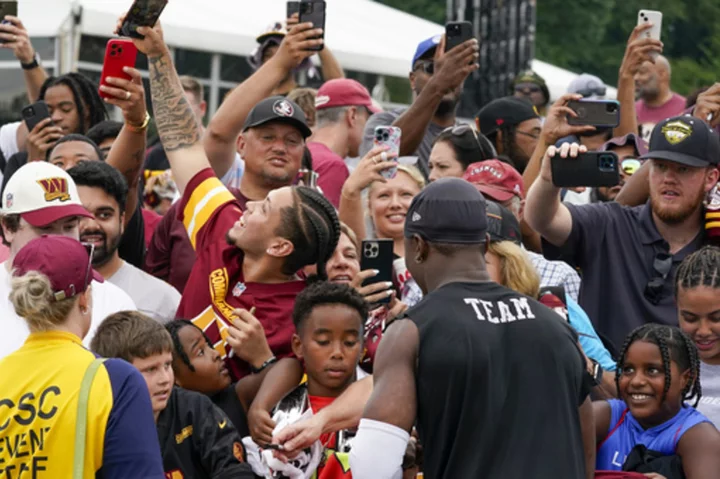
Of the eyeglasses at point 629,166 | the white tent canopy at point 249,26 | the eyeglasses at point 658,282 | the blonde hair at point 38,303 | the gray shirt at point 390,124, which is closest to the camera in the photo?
the blonde hair at point 38,303

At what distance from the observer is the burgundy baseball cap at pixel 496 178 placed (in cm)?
728

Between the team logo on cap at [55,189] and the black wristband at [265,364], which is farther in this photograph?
the team logo on cap at [55,189]

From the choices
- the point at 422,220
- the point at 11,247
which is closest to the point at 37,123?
the point at 11,247

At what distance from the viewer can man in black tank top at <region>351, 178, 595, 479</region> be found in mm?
4531

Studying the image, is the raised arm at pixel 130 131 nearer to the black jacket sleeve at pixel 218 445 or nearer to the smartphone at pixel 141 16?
the smartphone at pixel 141 16

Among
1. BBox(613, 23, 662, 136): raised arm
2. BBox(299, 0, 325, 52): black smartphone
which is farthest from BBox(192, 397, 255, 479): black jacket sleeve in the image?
BBox(613, 23, 662, 136): raised arm

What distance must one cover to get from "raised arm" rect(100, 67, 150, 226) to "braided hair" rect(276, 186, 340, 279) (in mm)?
1132

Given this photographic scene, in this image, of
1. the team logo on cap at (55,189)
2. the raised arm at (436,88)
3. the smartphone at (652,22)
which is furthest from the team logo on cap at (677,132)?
the team logo on cap at (55,189)

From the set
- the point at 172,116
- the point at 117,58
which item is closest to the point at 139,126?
the point at 172,116

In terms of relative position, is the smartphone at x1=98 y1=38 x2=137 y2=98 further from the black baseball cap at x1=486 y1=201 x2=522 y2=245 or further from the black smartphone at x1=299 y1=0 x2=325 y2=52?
the black baseball cap at x1=486 y1=201 x2=522 y2=245

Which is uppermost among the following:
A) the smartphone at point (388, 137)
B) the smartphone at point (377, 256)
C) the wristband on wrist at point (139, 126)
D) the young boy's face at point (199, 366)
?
the smartphone at point (388, 137)

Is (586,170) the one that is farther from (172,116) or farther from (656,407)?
(172,116)

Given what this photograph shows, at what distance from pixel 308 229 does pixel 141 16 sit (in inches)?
59.0

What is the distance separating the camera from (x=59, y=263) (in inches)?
191
